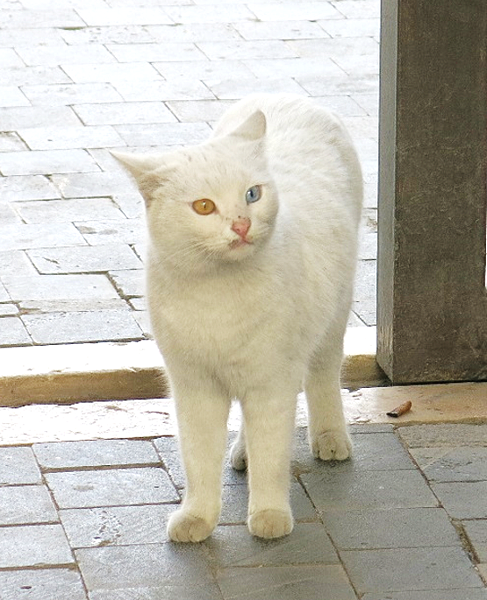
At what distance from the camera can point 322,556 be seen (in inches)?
132

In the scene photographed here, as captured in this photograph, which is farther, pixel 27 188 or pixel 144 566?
pixel 27 188

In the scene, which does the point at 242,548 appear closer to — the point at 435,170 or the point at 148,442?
the point at 148,442

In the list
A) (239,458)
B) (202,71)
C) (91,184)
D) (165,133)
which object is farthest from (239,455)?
(202,71)

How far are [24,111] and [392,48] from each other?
366cm

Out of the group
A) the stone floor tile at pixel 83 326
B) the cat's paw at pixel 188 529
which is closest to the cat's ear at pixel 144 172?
the cat's paw at pixel 188 529

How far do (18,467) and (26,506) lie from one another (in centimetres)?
24

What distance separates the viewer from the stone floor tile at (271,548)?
3.34 meters

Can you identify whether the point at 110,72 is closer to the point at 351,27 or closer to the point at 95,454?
the point at 351,27

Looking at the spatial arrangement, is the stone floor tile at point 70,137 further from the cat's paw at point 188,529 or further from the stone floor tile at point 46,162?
the cat's paw at point 188,529

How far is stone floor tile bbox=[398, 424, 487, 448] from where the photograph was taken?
399cm

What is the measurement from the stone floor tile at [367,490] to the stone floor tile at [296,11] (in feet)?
18.5

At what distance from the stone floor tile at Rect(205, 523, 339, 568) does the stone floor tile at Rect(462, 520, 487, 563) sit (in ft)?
1.21

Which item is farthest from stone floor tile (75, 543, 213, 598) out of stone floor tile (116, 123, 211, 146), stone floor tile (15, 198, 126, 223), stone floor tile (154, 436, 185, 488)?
stone floor tile (116, 123, 211, 146)

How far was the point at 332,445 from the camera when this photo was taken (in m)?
3.87
